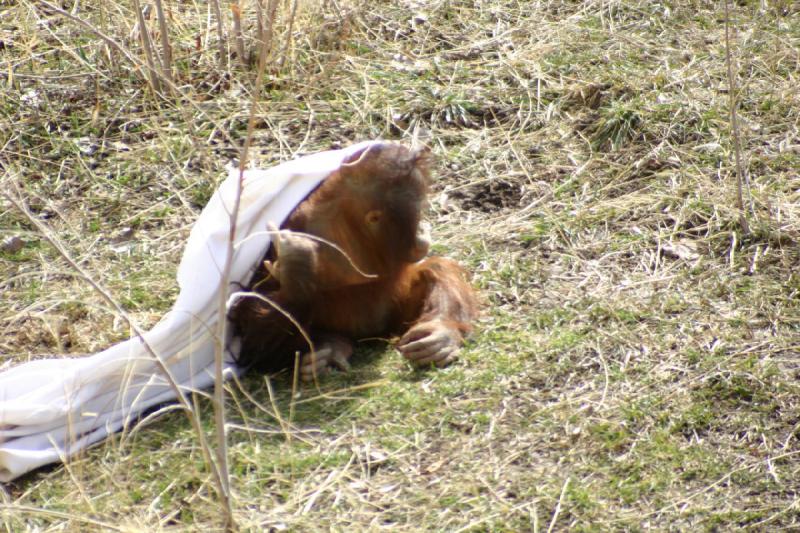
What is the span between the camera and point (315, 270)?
3262 millimetres

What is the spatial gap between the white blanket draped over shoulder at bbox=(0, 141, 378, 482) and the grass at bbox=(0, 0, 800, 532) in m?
0.10

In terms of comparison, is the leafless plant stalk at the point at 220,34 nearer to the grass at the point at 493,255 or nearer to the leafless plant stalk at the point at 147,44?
the grass at the point at 493,255

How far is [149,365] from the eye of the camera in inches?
128

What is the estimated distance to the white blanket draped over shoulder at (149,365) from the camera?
121 inches

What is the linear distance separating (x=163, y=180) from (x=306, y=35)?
120 centimetres

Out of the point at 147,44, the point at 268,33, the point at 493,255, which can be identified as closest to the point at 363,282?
the point at 493,255

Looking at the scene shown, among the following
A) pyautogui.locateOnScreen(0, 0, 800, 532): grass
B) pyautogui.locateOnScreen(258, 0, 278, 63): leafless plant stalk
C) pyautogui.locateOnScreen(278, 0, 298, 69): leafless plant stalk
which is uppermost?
pyautogui.locateOnScreen(258, 0, 278, 63): leafless plant stalk

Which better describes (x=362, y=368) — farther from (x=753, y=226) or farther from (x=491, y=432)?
(x=753, y=226)

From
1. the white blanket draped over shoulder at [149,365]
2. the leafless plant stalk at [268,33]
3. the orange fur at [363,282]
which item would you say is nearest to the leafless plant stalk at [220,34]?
the leafless plant stalk at [268,33]

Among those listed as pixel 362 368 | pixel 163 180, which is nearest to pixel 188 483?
pixel 362 368

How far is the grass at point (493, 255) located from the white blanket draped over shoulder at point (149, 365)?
4.0 inches

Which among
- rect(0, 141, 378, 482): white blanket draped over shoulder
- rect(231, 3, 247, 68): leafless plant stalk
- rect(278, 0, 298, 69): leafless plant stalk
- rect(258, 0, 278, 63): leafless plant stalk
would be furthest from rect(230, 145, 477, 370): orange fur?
rect(231, 3, 247, 68): leafless plant stalk

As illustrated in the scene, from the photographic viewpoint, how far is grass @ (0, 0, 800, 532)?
2754 mm

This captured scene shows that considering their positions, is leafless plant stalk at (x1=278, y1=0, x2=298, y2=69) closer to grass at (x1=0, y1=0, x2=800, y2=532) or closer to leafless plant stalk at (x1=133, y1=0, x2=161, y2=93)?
grass at (x1=0, y1=0, x2=800, y2=532)
